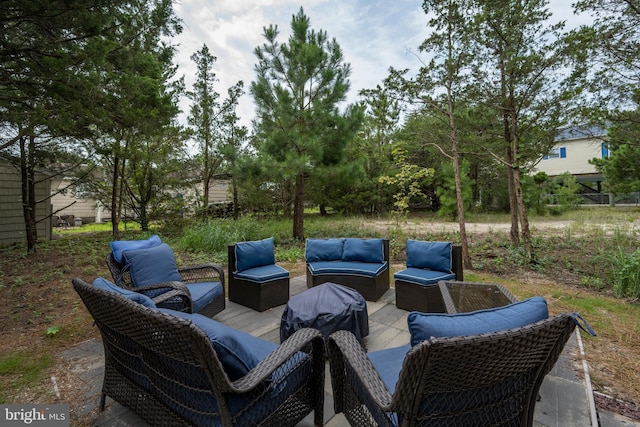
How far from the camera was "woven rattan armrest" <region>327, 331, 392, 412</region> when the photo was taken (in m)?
1.12

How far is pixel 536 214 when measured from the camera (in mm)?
14312

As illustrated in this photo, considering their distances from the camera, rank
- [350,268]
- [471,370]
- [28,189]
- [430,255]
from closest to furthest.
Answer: [471,370], [430,255], [350,268], [28,189]

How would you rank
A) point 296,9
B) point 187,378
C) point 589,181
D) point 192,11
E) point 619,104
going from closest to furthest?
point 187,378 < point 619,104 < point 192,11 < point 296,9 < point 589,181

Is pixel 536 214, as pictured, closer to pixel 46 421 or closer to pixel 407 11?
pixel 407 11

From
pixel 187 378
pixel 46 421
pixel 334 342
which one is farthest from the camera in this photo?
pixel 46 421

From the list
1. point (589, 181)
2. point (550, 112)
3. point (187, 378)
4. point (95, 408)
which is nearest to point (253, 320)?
point (95, 408)

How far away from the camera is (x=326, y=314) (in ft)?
7.52

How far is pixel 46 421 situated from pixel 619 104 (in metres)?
7.96

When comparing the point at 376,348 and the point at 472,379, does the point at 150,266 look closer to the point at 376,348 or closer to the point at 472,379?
the point at 376,348

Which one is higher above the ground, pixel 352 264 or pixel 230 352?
pixel 230 352

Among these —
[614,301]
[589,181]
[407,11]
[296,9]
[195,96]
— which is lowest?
[614,301]

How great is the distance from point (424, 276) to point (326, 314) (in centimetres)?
148

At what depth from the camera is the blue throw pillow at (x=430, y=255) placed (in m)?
3.39

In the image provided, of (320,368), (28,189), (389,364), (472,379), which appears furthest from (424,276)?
(28,189)
